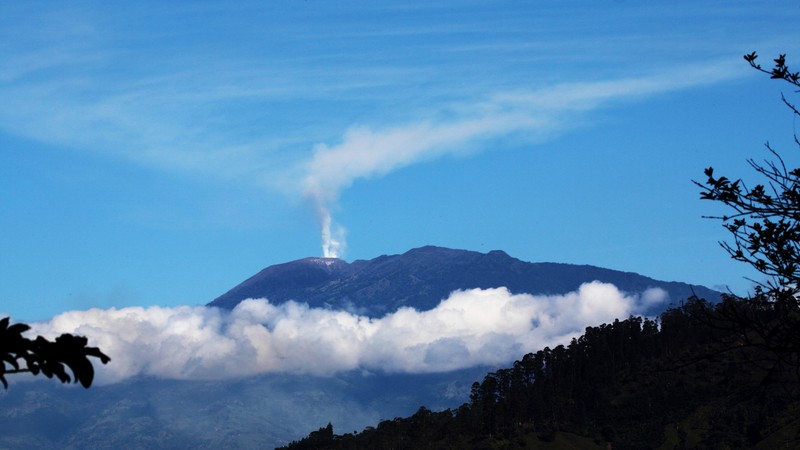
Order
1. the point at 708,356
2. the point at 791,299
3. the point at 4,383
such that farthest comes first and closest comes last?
the point at 791,299 → the point at 708,356 → the point at 4,383

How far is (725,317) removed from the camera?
17797mm

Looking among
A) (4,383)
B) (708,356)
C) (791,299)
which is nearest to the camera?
(4,383)

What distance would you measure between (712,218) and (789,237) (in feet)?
5.01

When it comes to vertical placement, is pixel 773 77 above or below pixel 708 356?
above

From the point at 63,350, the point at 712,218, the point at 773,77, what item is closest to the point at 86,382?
the point at 63,350

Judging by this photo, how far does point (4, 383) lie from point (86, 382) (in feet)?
2.76

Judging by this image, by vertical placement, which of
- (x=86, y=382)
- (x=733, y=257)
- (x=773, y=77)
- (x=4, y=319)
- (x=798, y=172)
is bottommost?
(x=86, y=382)

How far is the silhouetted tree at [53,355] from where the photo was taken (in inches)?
421

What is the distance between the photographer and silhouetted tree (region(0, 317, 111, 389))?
10703 mm

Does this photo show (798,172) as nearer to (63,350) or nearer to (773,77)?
(773,77)

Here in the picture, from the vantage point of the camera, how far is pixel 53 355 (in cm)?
1097

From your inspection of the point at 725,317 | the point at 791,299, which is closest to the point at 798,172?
the point at 791,299

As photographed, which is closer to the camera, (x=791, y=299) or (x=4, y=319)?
(x=4, y=319)

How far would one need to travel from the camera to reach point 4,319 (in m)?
10.5
